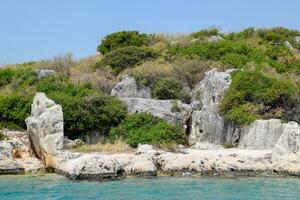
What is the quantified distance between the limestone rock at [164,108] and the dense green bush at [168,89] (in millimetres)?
2184

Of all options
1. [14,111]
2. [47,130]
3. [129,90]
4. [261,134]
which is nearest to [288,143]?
[261,134]

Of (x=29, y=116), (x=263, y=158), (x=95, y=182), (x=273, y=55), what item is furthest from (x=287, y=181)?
(x=273, y=55)

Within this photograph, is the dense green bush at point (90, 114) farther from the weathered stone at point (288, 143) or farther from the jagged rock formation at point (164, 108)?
the weathered stone at point (288, 143)

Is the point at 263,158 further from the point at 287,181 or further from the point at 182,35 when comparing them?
the point at 182,35

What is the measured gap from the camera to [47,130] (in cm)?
2692

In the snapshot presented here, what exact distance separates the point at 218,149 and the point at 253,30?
76.4 feet

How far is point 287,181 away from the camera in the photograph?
22766 millimetres

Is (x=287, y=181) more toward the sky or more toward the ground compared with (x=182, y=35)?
more toward the ground

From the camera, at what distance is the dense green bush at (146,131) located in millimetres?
27891

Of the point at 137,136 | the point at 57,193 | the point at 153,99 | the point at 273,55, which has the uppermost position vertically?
the point at 273,55

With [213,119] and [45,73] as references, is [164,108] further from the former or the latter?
[45,73]

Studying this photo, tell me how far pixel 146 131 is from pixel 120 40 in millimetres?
18984

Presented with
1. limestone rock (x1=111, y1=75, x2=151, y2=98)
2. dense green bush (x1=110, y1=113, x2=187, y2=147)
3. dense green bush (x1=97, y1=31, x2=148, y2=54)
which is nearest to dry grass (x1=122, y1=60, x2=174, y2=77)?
limestone rock (x1=111, y1=75, x2=151, y2=98)

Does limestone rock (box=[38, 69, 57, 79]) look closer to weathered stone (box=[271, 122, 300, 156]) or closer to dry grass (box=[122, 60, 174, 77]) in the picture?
dry grass (box=[122, 60, 174, 77])
